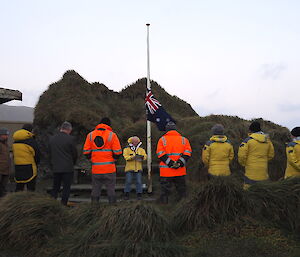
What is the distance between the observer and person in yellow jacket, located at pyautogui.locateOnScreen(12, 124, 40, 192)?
756cm

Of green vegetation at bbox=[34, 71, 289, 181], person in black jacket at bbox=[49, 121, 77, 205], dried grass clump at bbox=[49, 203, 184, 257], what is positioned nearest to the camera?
dried grass clump at bbox=[49, 203, 184, 257]

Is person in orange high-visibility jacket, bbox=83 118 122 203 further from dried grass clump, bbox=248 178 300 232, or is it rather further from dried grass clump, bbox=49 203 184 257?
dried grass clump, bbox=248 178 300 232

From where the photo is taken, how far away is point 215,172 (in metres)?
7.00

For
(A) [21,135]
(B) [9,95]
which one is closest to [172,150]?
A: (A) [21,135]

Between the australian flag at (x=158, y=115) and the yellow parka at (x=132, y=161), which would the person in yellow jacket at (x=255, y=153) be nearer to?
the yellow parka at (x=132, y=161)

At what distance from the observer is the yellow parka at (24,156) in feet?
24.8

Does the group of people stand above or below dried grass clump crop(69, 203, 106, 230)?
above

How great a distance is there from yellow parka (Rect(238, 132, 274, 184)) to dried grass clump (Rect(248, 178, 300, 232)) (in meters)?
0.85

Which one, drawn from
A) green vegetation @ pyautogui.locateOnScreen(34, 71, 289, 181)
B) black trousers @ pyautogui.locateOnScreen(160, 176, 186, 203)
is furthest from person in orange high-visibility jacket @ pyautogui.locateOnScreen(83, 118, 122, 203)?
green vegetation @ pyautogui.locateOnScreen(34, 71, 289, 181)

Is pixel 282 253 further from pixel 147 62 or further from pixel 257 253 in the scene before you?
pixel 147 62

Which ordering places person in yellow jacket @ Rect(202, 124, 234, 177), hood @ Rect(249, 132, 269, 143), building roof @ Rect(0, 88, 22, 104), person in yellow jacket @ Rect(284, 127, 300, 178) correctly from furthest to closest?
building roof @ Rect(0, 88, 22, 104)
person in yellow jacket @ Rect(202, 124, 234, 177)
hood @ Rect(249, 132, 269, 143)
person in yellow jacket @ Rect(284, 127, 300, 178)

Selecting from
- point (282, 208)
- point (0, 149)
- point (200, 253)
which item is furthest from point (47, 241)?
point (282, 208)

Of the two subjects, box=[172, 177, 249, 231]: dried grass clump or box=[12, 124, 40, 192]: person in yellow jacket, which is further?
box=[12, 124, 40, 192]: person in yellow jacket

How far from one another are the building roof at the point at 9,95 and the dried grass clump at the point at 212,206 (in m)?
8.33
